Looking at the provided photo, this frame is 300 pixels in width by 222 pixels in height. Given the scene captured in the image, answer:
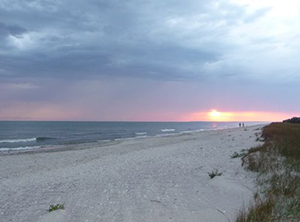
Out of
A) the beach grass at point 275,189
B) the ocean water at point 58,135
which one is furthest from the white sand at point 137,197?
the ocean water at point 58,135

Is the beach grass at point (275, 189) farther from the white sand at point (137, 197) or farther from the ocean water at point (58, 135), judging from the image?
the ocean water at point (58, 135)

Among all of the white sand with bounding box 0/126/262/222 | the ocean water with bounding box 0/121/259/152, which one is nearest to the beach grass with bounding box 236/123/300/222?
the white sand with bounding box 0/126/262/222

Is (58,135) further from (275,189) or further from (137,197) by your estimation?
(275,189)

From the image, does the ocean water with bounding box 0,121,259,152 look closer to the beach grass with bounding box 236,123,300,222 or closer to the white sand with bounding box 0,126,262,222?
the white sand with bounding box 0,126,262,222

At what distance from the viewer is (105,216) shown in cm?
564

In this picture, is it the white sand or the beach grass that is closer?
the beach grass

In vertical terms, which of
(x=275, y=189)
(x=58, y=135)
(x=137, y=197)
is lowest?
(x=58, y=135)

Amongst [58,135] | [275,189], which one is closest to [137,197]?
[275,189]

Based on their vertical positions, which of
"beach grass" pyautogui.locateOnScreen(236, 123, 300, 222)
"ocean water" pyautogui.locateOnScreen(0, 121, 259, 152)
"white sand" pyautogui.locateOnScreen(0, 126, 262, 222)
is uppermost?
"beach grass" pyautogui.locateOnScreen(236, 123, 300, 222)

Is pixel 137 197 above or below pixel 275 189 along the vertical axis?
below

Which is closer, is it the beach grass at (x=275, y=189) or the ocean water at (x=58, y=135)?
the beach grass at (x=275, y=189)

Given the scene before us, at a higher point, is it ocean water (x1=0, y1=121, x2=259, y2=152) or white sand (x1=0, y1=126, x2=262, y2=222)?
white sand (x1=0, y1=126, x2=262, y2=222)

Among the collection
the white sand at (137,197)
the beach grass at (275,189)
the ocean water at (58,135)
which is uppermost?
the beach grass at (275,189)

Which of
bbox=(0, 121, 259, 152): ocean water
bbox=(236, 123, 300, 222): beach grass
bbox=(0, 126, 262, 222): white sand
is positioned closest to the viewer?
bbox=(236, 123, 300, 222): beach grass
